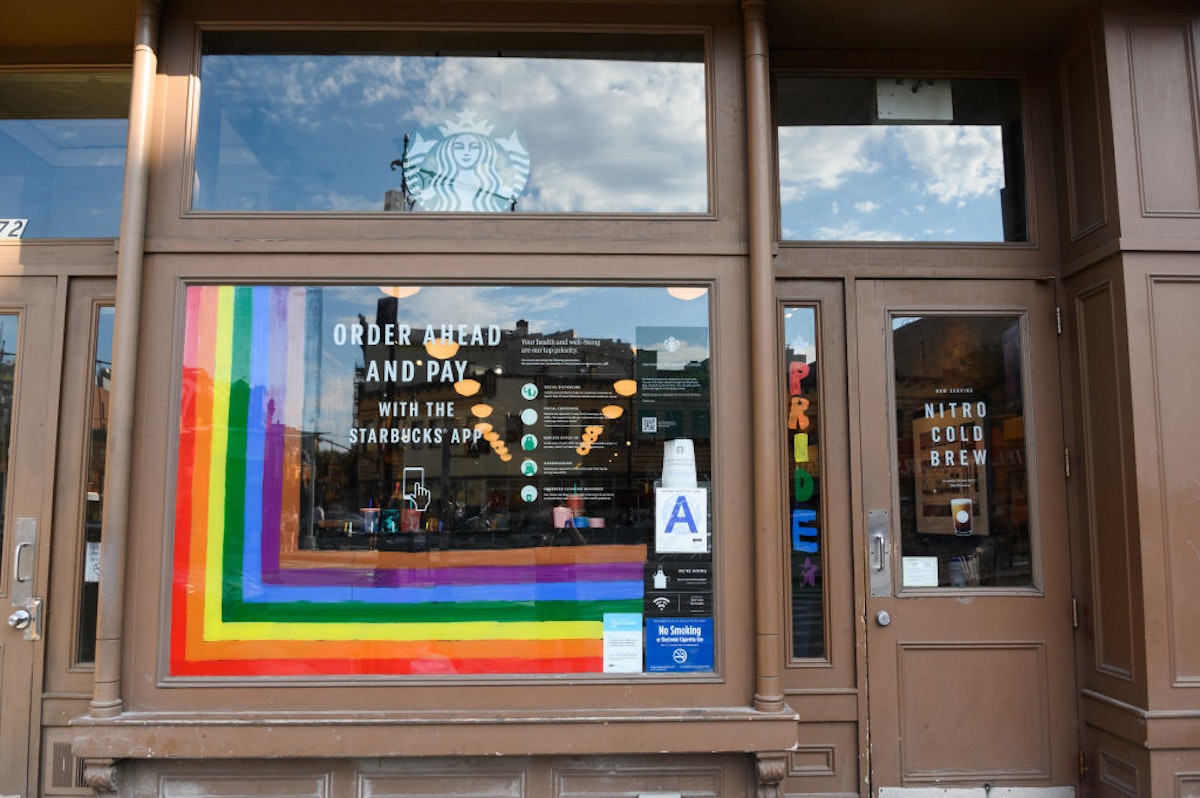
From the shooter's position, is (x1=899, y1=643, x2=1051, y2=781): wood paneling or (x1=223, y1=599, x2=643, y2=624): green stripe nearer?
(x1=223, y1=599, x2=643, y2=624): green stripe

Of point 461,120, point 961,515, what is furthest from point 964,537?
point 461,120

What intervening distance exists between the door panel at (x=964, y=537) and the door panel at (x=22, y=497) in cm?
416

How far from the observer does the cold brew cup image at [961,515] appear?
4273 millimetres

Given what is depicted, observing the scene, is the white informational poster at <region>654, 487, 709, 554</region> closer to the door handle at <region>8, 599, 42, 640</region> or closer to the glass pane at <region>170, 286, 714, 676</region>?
the glass pane at <region>170, 286, 714, 676</region>

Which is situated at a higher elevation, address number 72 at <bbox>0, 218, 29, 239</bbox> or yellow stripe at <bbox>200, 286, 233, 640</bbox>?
address number 72 at <bbox>0, 218, 29, 239</bbox>

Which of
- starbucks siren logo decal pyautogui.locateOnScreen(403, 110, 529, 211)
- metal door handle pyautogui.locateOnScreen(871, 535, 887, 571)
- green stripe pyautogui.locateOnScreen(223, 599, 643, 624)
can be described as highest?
starbucks siren logo decal pyautogui.locateOnScreen(403, 110, 529, 211)

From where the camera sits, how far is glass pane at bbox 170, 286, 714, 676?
12.2 feet

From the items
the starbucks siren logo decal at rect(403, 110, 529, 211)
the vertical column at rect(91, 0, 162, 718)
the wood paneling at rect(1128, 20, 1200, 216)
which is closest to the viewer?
the vertical column at rect(91, 0, 162, 718)

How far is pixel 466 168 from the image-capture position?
13.5 feet

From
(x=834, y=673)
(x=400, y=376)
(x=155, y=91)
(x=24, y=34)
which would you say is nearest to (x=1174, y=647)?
(x=834, y=673)

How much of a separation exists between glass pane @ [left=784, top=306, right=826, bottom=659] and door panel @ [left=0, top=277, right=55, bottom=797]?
3770mm

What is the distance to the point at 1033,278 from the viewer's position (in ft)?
14.3

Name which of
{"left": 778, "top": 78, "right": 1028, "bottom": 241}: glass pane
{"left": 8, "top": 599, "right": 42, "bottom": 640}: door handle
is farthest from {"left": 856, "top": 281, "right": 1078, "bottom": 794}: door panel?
{"left": 8, "top": 599, "right": 42, "bottom": 640}: door handle

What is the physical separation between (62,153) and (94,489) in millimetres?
1873
